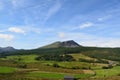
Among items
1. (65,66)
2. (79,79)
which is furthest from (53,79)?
(65,66)

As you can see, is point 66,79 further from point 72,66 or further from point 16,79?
point 72,66

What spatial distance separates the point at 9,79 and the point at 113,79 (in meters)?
42.0

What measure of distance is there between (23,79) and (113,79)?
3679 cm

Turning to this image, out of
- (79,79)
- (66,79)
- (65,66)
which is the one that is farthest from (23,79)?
(65,66)

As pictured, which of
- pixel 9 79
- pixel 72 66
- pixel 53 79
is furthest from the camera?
pixel 72 66

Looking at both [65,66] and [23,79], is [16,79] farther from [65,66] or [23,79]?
[65,66]

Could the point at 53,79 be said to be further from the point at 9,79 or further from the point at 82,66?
the point at 82,66

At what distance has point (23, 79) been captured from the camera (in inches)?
3787

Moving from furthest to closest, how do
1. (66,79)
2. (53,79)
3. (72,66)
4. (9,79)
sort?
(72,66) → (53,79) → (9,79) → (66,79)

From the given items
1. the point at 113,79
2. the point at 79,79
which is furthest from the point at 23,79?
the point at 113,79

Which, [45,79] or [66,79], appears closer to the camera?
[66,79]

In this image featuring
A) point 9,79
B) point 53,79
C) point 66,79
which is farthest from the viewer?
point 53,79

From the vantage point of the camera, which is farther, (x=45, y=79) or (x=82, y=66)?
(x=82, y=66)

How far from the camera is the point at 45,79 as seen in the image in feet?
334
